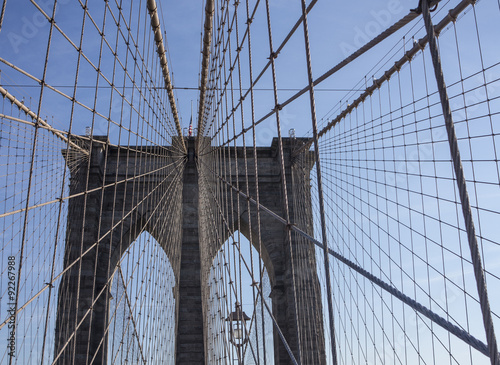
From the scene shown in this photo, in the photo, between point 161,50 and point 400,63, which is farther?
point 161,50

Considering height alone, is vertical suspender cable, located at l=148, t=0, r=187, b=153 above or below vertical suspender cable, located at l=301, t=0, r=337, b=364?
above

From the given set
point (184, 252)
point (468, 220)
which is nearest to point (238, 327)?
point (184, 252)

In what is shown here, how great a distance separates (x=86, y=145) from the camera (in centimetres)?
1347

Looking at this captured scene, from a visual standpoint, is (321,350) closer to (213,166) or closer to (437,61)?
(213,166)

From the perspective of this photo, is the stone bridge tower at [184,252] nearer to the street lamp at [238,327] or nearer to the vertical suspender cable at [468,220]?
the street lamp at [238,327]

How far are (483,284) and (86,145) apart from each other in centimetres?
1305

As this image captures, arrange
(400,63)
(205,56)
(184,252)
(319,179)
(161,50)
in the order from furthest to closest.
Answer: (184,252) → (205,56) → (161,50) → (400,63) → (319,179)

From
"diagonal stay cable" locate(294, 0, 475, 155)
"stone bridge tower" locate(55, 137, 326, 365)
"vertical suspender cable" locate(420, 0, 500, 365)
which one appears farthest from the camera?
"stone bridge tower" locate(55, 137, 326, 365)

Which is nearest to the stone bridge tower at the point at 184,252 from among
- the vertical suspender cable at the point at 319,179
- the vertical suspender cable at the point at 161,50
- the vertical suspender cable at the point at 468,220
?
the vertical suspender cable at the point at 161,50

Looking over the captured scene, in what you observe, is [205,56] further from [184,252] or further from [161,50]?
[184,252]

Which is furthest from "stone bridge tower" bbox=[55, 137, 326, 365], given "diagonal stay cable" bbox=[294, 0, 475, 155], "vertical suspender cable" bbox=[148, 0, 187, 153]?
"diagonal stay cable" bbox=[294, 0, 475, 155]

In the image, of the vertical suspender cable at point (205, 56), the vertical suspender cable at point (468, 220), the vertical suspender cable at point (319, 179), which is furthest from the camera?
the vertical suspender cable at point (205, 56)

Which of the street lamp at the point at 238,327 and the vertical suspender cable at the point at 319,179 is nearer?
the vertical suspender cable at the point at 319,179

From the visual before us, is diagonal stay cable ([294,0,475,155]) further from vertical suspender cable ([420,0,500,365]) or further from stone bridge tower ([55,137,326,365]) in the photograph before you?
stone bridge tower ([55,137,326,365])
